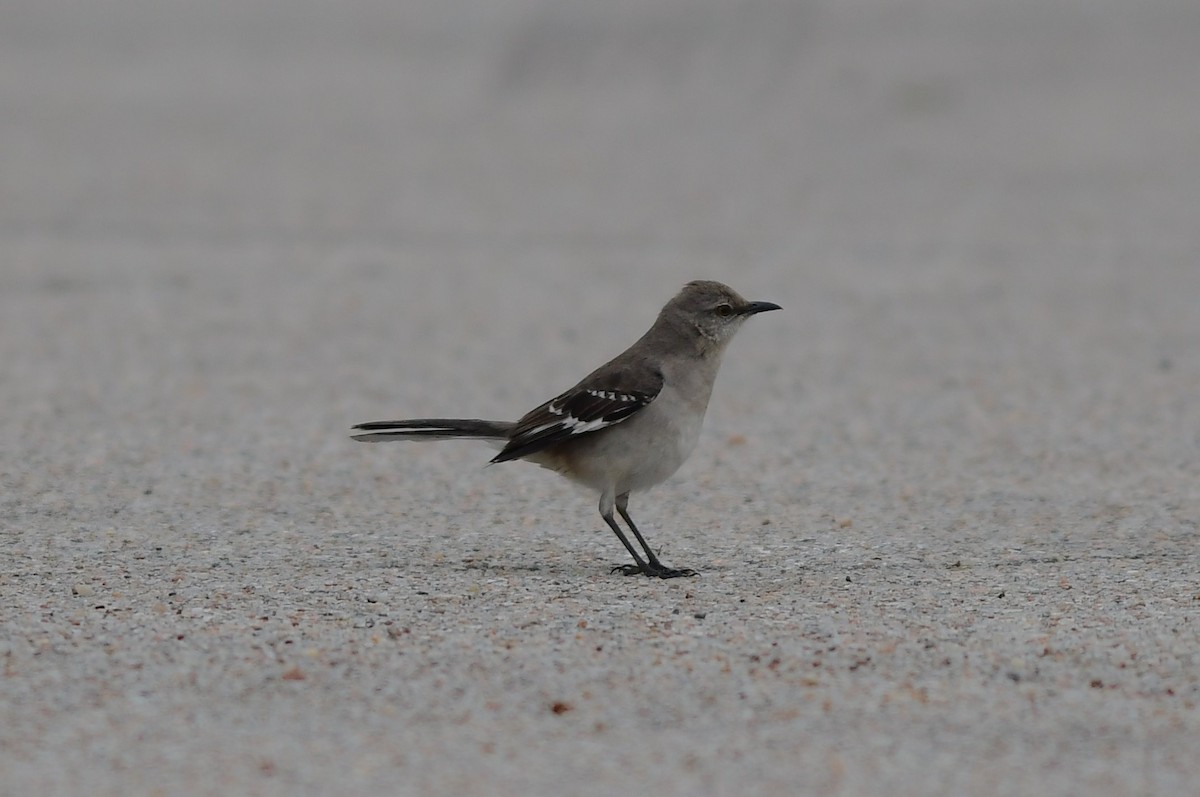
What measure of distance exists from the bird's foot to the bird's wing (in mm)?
567

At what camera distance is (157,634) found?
5.57 meters

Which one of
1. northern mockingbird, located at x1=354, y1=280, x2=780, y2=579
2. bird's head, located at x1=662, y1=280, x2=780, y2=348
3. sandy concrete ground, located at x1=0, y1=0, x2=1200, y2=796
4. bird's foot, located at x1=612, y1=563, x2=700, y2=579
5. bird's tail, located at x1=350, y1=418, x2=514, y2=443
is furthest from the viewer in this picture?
bird's head, located at x1=662, y1=280, x2=780, y2=348

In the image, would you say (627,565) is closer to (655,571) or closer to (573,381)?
(655,571)

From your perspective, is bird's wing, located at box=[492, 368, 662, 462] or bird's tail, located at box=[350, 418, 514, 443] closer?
bird's wing, located at box=[492, 368, 662, 462]

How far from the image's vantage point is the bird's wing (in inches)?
266

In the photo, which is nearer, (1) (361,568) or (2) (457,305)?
(1) (361,568)

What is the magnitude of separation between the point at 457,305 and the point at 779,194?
7534 millimetres

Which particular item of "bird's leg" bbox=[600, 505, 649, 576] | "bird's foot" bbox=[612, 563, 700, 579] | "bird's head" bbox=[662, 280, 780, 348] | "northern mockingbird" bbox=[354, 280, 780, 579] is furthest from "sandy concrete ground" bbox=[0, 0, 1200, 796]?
"bird's head" bbox=[662, 280, 780, 348]

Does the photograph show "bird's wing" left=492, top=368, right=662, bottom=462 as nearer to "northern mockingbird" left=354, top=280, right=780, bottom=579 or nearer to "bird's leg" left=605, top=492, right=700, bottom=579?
"northern mockingbird" left=354, top=280, right=780, bottom=579

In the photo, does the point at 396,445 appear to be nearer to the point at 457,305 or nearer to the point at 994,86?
the point at 457,305

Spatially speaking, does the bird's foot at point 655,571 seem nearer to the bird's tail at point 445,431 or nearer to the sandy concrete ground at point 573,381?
the sandy concrete ground at point 573,381

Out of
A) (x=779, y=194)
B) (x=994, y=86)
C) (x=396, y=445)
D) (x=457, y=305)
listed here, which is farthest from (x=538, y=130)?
(x=396, y=445)

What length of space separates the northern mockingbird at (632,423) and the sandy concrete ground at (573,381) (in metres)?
0.40

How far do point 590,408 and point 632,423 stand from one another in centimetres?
18
